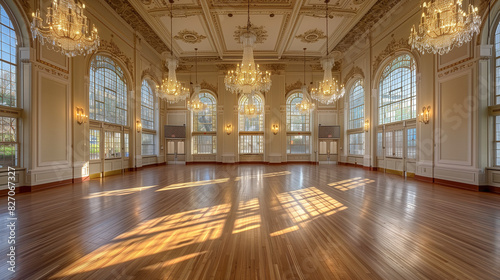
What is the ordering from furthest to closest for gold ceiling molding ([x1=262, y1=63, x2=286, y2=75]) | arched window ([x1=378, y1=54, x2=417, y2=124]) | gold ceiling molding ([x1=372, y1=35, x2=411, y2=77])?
gold ceiling molding ([x1=262, y1=63, x2=286, y2=75]) < arched window ([x1=378, y1=54, x2=417, y2=124]) < gold ceiling molding ([x1=372, y1=35, x2=411, y2=77])

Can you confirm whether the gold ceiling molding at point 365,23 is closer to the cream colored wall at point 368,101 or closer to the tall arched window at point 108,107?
the cream colored wall at point 368,101

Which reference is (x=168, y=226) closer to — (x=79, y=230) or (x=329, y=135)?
(x=79, y=230)

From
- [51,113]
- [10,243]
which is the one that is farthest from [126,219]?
[51,113]

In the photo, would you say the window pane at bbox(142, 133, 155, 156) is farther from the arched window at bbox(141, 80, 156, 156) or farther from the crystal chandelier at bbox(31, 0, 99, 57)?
the crystal chandelier at bbox(31, 0, 99, 57)

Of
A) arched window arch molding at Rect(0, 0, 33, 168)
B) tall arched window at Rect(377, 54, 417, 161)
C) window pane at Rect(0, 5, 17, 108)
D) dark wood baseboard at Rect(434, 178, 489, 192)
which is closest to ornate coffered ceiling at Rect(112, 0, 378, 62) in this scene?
tall arched window at Rect(377, 54, 417, 161)

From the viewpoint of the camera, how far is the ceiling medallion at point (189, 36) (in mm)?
11532

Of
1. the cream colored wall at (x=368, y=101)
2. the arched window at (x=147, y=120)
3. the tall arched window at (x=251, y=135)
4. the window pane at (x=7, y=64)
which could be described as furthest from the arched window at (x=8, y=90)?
the tall arched window at (x=251, y=135)

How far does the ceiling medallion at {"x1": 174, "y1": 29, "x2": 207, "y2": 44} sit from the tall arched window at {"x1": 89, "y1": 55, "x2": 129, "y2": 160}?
3769mm

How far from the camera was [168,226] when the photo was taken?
3.58 meters

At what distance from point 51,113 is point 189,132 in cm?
888

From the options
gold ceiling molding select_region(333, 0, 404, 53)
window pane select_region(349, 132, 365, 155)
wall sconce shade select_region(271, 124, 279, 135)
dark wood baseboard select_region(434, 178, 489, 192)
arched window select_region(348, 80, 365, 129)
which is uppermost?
gold ceiling molding select_region(333, 0, 404, 53)

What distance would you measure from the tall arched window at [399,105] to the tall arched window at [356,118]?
1800 millimetres

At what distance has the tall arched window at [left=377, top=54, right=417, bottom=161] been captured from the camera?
362 inches

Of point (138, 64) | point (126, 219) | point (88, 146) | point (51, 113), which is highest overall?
point (138, 64)
